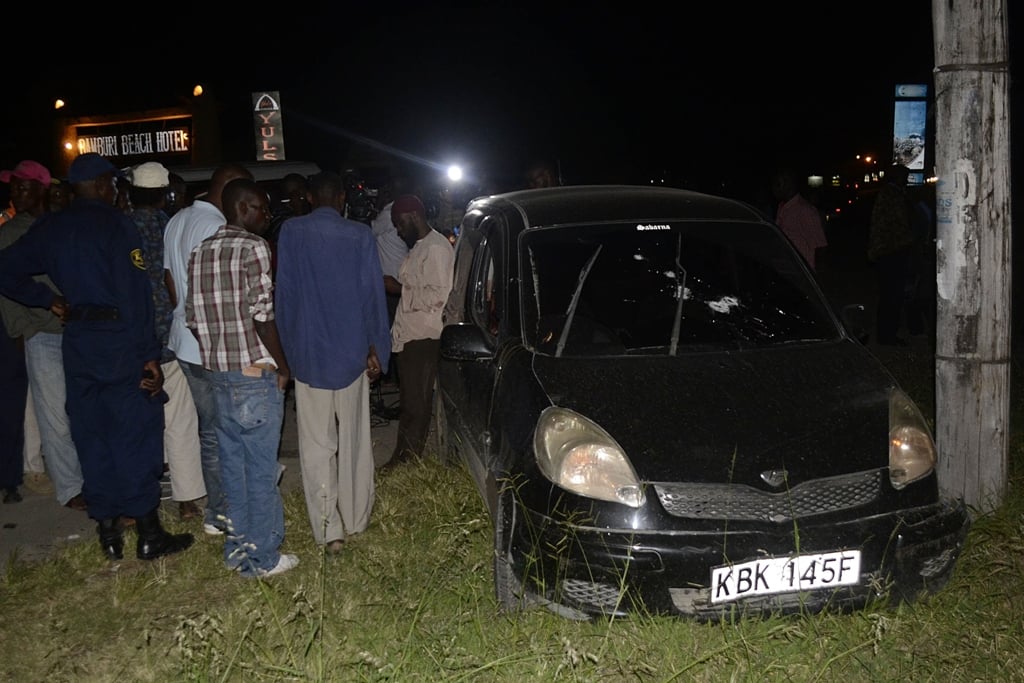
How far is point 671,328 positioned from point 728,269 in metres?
0.51

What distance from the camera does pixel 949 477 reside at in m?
4.83

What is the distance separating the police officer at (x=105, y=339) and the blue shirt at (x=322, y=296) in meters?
0.73

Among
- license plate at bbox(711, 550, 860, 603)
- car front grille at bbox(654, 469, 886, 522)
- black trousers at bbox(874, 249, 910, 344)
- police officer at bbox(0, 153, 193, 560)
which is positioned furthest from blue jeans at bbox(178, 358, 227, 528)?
black trousers at bbox(874, 249, 910, 344)

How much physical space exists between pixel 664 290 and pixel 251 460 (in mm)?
2107

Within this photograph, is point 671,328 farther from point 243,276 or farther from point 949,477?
point 243,276

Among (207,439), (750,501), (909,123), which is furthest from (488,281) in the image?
(909,123)

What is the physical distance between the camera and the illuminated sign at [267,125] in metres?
20.7

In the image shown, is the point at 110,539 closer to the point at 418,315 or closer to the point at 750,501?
the point at 418,315

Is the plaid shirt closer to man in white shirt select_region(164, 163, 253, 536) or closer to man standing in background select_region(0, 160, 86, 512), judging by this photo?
man in white shirt select_region(164, 163, 253, 536)

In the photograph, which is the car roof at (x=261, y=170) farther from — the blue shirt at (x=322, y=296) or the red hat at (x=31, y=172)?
the blue shirt at (x=322, y=296)

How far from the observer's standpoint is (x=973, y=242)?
4.59 metres

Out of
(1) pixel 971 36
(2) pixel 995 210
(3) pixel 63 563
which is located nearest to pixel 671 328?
(2) pixel 995 210

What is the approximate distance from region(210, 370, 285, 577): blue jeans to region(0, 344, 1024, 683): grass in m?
0.18

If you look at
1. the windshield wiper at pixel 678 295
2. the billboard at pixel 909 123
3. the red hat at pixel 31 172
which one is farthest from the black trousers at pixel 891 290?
the billboard at pixel 909 123
